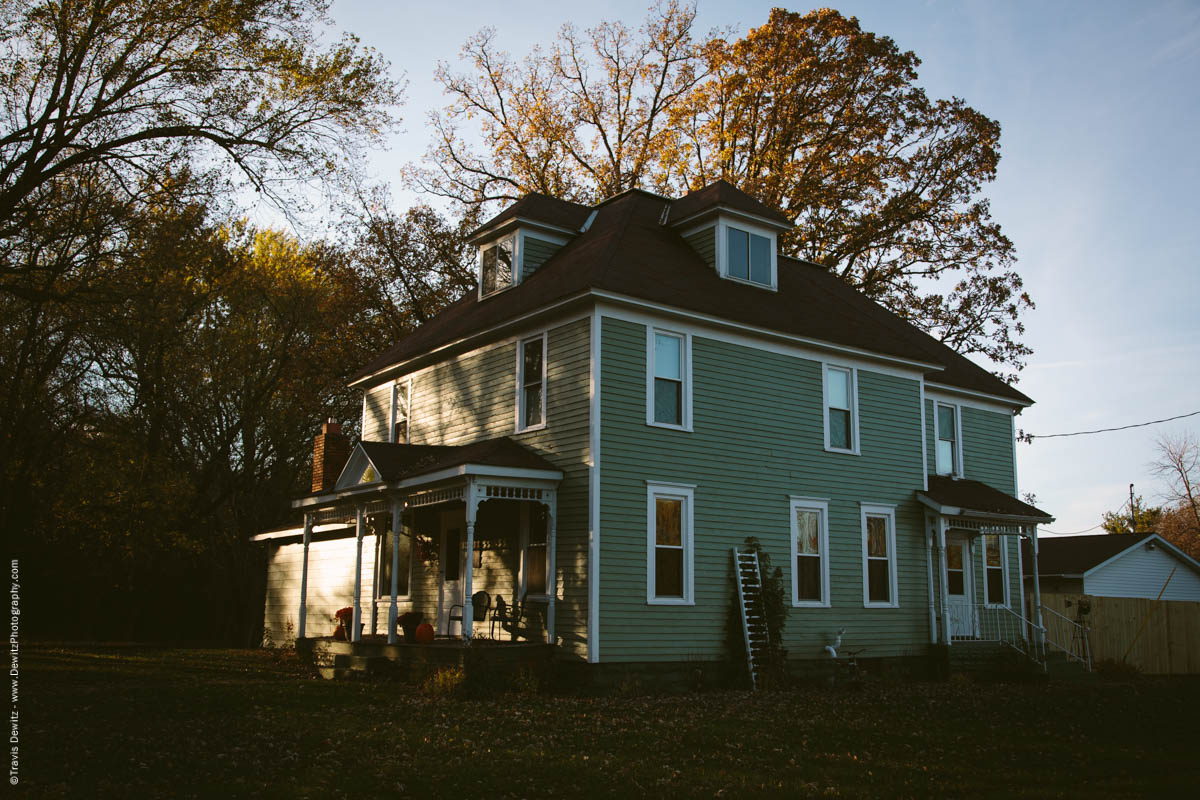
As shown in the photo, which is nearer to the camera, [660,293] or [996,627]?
[660,293]

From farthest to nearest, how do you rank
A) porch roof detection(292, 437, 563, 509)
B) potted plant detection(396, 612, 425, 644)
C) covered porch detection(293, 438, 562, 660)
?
potted plant detection(396, 612, 425, 644), covered porch detection(293, 438, 562, 660), porch roof detection(292, 437, 563, 509)

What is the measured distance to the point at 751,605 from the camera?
16828mm

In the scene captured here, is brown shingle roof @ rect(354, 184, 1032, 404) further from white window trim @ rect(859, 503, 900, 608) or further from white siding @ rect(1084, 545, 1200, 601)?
white siding @ rect(1084, 545, 1200, 601)

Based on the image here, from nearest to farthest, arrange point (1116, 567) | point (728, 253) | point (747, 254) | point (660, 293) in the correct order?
point (660, 293)
point (728, 253)
point (747, 254)
point (1116, 567)

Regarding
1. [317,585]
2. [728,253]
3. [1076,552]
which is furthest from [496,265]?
[1076,552]

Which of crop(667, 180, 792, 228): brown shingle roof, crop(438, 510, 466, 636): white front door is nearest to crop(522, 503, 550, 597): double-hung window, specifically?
crop(438, 510, 466, 636): white front door

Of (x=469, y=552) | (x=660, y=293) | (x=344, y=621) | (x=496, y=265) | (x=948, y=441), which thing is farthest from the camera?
(x=948, y=441)

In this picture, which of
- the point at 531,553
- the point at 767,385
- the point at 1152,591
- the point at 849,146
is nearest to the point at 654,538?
the point at 531,553

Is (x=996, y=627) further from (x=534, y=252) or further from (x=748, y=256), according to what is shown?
(x=534, y=252)

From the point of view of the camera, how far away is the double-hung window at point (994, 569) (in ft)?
71.7

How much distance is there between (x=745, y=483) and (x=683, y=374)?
2.25 meters

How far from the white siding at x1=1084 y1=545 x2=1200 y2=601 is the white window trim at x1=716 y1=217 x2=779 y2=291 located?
48.6ft

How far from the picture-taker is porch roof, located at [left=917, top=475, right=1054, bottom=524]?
19.7m

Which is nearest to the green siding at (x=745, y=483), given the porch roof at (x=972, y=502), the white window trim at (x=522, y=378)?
the porch roof at (x=972, y=502)
